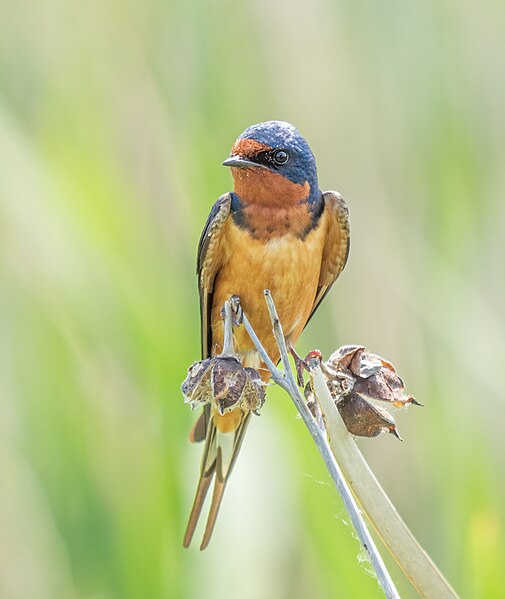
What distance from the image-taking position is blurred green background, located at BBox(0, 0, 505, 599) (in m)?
1.63

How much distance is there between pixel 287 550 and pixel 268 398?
1.12ft

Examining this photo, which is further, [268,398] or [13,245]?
[13,245]

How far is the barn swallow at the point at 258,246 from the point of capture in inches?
70.7

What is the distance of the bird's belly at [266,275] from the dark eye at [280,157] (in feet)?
0.45

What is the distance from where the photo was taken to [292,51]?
2309 mm

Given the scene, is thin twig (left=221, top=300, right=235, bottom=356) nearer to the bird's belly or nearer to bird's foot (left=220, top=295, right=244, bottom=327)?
bird's foot (left=220, top=295, right=244, bottom=327)

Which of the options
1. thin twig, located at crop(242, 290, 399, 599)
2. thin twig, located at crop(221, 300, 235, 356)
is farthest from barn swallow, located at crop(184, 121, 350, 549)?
thin twig, located at crop(242, 290, 399, 599)

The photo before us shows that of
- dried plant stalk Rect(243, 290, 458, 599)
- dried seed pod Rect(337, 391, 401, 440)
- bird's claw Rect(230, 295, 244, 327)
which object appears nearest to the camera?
dried plant stalk Rect(243, 290, 458, 599)

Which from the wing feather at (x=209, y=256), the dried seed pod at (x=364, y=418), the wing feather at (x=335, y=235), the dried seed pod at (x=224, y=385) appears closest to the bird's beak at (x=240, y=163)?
the wing feather at (x=209, y=256)

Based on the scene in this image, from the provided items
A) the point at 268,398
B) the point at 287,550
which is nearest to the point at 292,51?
the point at 268,398

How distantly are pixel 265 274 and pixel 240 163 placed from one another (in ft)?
0.69

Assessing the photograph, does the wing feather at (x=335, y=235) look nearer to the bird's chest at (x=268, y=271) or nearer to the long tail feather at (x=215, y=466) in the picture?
the bird's chest at (x=268, y=271)

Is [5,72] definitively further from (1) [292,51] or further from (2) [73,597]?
(2) [73,597]

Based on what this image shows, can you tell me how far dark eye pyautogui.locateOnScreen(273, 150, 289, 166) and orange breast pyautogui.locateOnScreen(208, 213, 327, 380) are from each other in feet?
0.45
